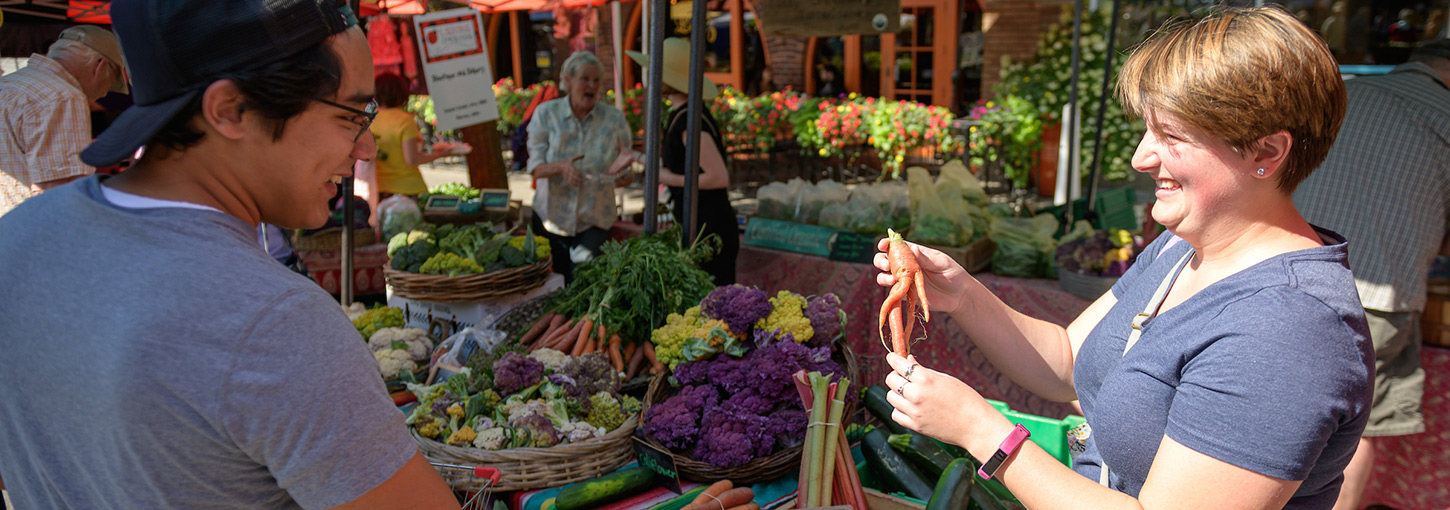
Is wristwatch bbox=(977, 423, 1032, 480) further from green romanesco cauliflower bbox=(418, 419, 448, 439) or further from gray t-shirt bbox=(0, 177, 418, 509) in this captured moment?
green romanesco cauliflower bbox=(418, 419, 448, 439)

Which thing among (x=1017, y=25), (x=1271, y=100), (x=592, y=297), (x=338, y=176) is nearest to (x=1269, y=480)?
(x=1271, y=100)

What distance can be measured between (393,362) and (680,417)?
128 centimetres

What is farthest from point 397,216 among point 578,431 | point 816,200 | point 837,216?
point 578,431

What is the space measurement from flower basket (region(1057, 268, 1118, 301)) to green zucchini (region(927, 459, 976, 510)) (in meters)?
2.10

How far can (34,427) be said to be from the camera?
959 millimetres

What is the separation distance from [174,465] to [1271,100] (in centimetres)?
148

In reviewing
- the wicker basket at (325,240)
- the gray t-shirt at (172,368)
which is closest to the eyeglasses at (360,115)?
the gray t-shirt at (172,368)

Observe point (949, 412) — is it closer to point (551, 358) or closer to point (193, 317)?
point (193, 317)

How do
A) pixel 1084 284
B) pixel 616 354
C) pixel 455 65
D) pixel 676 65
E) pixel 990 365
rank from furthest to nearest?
pixel 455 65, pixel 676 65, pixel 990 365, pixel 1084 284, pixel 616 354

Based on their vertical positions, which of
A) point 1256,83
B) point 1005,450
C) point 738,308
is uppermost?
point 1256,83

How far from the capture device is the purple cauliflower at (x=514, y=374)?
2.35m

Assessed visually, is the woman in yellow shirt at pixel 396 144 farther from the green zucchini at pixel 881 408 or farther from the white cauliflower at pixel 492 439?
the green zucchini at pixel 881 408

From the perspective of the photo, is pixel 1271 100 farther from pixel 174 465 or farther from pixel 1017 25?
pixel 1017 25

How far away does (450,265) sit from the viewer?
136 inches
